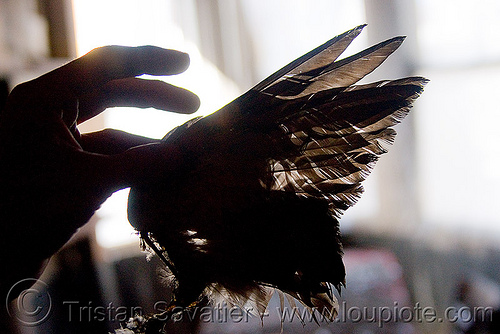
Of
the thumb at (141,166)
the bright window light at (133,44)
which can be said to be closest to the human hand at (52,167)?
the thumb at (141,166)

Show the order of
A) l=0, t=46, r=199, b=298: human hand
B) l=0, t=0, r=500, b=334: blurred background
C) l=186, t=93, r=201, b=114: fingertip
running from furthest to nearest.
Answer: l=0, t=0, r=500, b=334: blurred background → l=186, t=93, r=201, b=114: fingertip → l=0, t=46, r=199, b=298: human hand
